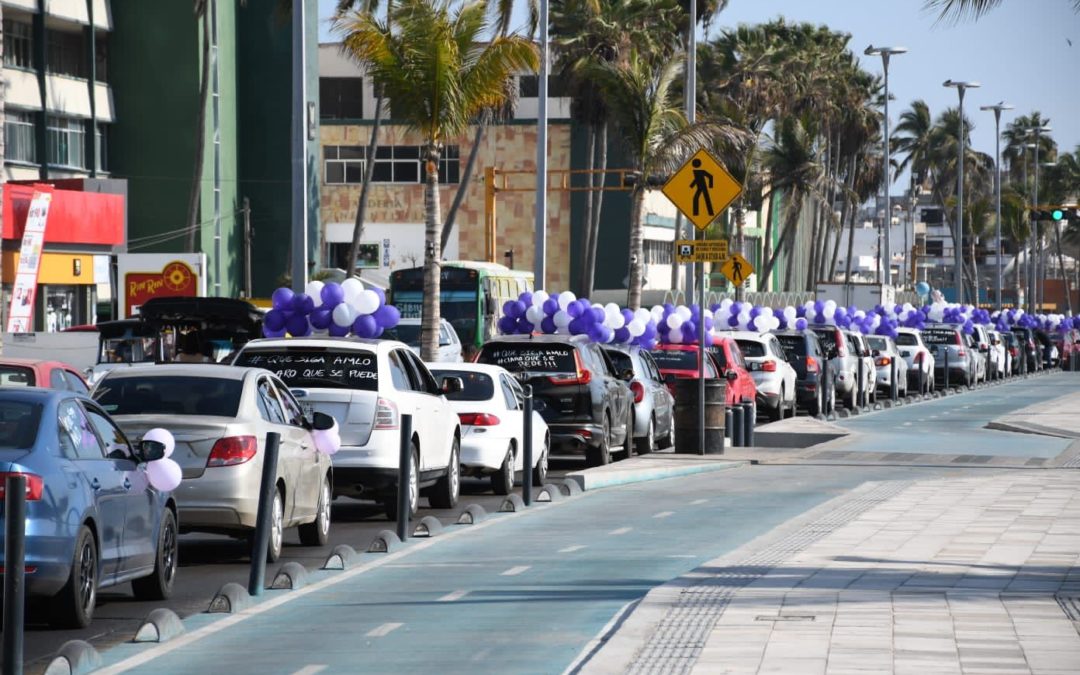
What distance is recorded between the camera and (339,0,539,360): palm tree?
3122 centimetres

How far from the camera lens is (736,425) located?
1149 inches

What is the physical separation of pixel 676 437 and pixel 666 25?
5500 centimetres

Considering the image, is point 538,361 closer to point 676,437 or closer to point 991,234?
point 676,437

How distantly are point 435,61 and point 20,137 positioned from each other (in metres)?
41.3

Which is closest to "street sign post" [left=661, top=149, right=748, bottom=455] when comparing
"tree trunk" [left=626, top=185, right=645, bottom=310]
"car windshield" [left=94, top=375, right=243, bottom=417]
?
"car windshield" [left=94, top=375, right=243, bottom=417]

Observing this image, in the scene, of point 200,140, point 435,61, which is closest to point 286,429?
point 435,61

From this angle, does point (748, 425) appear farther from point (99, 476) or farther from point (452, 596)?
point (99, 476)

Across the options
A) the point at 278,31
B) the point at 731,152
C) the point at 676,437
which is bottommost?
the point at 676,437

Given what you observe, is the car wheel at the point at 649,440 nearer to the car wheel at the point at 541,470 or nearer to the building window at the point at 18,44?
the car wheel at the point at 541,470

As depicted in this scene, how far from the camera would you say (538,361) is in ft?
80.5

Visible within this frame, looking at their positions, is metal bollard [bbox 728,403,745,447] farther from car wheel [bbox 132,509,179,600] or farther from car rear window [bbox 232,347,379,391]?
car wheel [bbox 132,509,179,600]

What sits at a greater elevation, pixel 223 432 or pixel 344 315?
pixel 344 315

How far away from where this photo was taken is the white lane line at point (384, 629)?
11.0 meters

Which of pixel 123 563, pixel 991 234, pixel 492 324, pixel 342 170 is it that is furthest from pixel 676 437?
pixel 991 234
